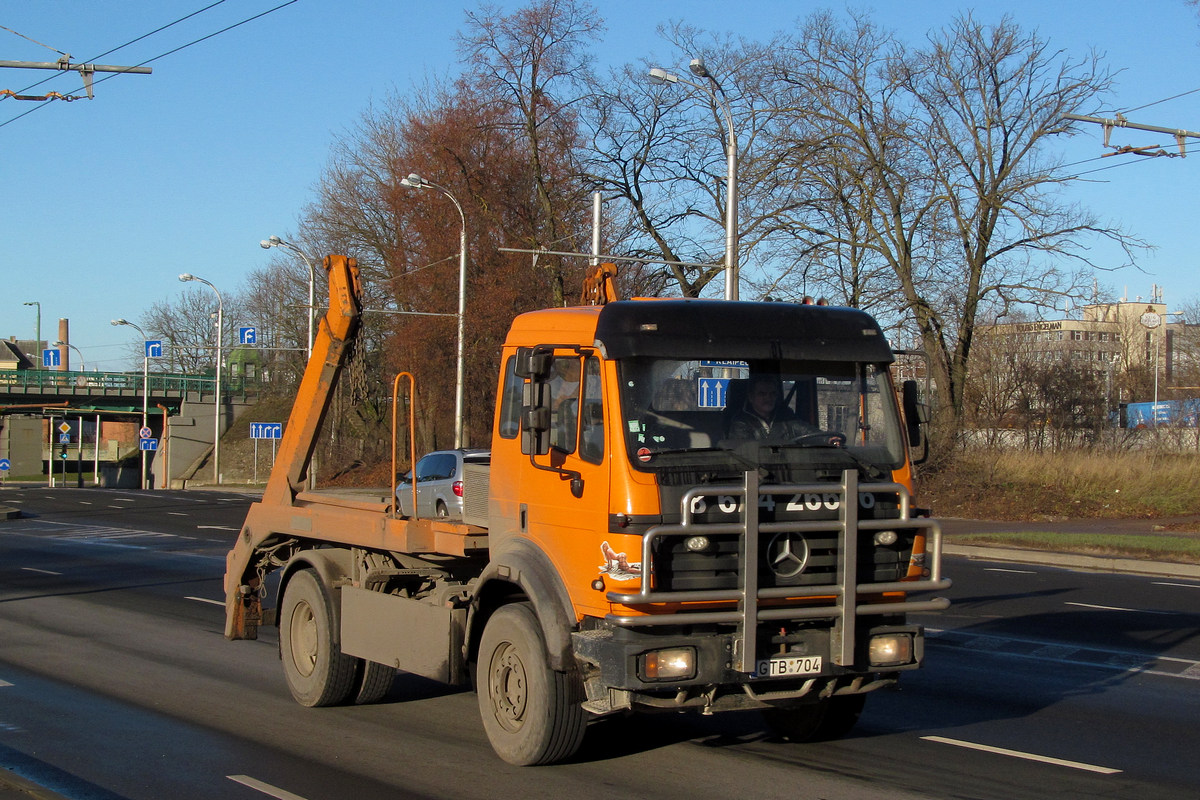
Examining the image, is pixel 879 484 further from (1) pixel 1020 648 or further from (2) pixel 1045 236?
(2) pixel 1045 236

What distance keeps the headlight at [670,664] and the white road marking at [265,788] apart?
206cm

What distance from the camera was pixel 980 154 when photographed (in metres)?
33.3

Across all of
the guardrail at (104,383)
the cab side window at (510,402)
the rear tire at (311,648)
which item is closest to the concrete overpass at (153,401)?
the guardrail at (104,383)

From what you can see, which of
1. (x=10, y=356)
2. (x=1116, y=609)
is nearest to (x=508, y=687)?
(x=1116, y=609)

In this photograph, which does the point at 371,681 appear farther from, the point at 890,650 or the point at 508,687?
the point at 890,650

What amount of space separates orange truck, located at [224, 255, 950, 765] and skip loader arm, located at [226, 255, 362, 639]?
8.84 feet

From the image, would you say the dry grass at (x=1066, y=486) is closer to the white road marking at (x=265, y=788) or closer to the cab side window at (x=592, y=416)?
the cab side window at (x=592, y=416)

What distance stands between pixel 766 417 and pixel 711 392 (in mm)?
338

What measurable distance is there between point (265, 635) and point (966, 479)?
22279 mm

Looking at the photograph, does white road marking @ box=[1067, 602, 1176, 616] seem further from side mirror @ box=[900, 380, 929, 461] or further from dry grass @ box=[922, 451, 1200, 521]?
dry grass @ box=[922, 451, 1200, 521]

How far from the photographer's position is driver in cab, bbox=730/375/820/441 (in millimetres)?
6391

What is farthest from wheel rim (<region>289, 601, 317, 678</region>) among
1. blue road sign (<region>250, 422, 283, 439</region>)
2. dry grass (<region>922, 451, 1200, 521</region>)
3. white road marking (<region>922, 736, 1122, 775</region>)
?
blue road sign (<region>250, 422, 283, 439</region>)

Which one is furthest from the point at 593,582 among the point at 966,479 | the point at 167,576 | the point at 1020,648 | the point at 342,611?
the point at 966,479

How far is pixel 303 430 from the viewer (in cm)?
989
